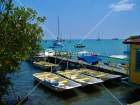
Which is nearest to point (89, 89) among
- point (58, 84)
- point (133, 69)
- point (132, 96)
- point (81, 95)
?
point (81, 95)

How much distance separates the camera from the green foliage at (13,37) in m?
6.72

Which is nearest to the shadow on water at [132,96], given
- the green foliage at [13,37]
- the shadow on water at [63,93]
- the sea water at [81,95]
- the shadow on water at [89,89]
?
the sea water at [81,95]

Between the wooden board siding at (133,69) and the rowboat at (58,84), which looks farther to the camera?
the rowboat at (58,84)

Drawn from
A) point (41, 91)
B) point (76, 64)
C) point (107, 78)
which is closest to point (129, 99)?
point (107, 78)

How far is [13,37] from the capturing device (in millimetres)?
7160

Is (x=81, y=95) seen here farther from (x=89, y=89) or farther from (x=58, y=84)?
(x=58, y=84)

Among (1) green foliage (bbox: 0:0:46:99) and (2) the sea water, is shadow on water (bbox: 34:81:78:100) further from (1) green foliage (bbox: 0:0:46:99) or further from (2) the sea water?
(1) green foliage (bbox: 0:0:46:99)

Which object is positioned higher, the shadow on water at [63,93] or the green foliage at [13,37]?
the green foliage at [13,37]

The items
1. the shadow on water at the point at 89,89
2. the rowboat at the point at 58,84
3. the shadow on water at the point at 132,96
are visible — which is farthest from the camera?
the shadow on water at the point at 89,89

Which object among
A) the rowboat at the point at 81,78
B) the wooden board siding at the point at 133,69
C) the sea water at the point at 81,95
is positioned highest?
the wooden board siding at the point at 133,69

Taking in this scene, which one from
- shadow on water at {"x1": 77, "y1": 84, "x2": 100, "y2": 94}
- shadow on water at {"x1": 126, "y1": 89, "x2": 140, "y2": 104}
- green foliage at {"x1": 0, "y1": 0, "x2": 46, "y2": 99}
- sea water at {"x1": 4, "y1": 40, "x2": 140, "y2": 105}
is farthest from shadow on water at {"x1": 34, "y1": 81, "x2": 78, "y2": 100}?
green foliage at {"x1": 0, "y1": 0, "x2": 46, "y2": 99}

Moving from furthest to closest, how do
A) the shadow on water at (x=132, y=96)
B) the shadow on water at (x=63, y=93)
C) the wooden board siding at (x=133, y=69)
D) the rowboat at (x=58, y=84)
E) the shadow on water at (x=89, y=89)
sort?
the shadow on water at (x=89, y=89) → the rowboat at (x=58, y=84) → the shadow on water at (x=63, y=93) → the shadow on water at (x=132, y=96) → the wooden board siding at (x=133, y=69)

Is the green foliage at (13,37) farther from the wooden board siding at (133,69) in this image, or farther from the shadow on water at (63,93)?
the wooden board siding at (133,69)

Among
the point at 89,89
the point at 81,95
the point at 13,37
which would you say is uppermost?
the point at 13,37
